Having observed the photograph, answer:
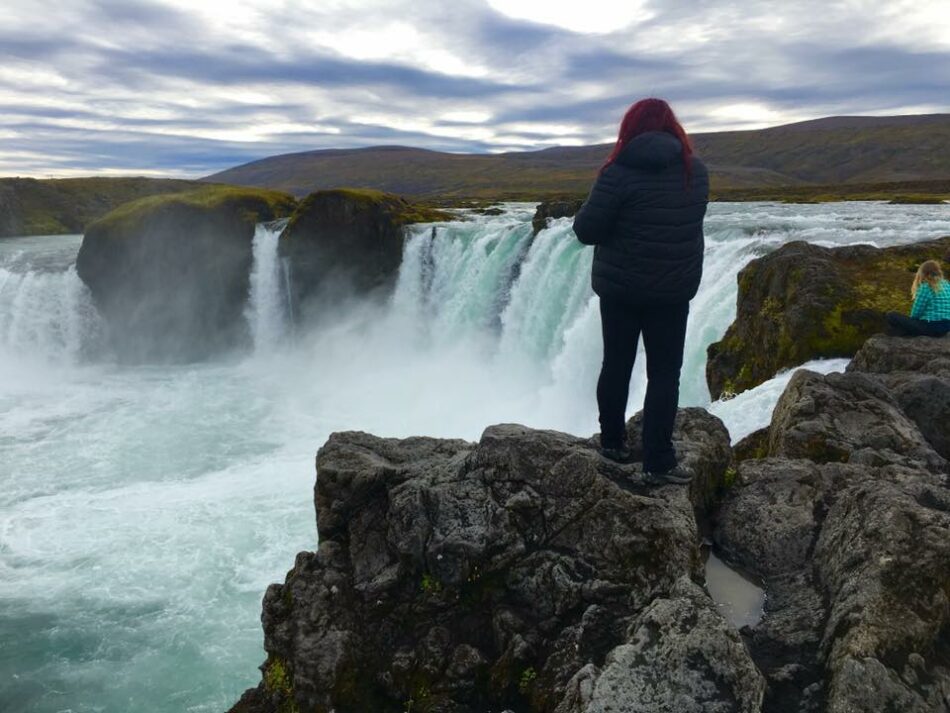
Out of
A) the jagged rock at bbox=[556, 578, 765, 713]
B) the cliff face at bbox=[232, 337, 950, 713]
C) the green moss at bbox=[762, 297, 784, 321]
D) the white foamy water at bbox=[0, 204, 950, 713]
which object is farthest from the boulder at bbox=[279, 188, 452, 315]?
the jagged rock at bbox=[556, 578, 765, 713]

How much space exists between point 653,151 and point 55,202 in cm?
12369

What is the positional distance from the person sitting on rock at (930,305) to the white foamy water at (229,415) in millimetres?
3395

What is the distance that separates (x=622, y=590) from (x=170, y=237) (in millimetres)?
47913

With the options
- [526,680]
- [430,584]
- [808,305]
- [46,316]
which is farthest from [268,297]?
[526,680]

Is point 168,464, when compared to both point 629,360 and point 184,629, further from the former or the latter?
point 629,360

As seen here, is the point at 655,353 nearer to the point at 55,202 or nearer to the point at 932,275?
the point at 932,275

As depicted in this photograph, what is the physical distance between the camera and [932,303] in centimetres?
1352

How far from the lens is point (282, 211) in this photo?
48688 millimetres

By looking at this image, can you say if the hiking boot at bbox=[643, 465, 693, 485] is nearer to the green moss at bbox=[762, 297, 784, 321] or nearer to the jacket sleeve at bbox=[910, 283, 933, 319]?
the jacket sleeve at bbox=[910, 283, 933, 319]

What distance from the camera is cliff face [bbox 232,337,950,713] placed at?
4.12m

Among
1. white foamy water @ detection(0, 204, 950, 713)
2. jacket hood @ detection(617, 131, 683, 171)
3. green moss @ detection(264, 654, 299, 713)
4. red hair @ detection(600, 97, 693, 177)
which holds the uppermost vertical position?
red hair @ detection(600, 97, 693, 177)

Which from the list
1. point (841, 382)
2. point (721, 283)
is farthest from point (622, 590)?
point (721, 283)

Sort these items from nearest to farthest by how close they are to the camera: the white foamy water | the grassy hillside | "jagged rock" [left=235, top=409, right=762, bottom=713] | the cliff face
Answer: the cliff face
"jagged rock" [left=235, top=409, right=762, bottom=713]
the white foamy water
the grassy hillside

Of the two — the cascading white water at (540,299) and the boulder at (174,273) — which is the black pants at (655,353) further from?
the boulder at (174,273)
